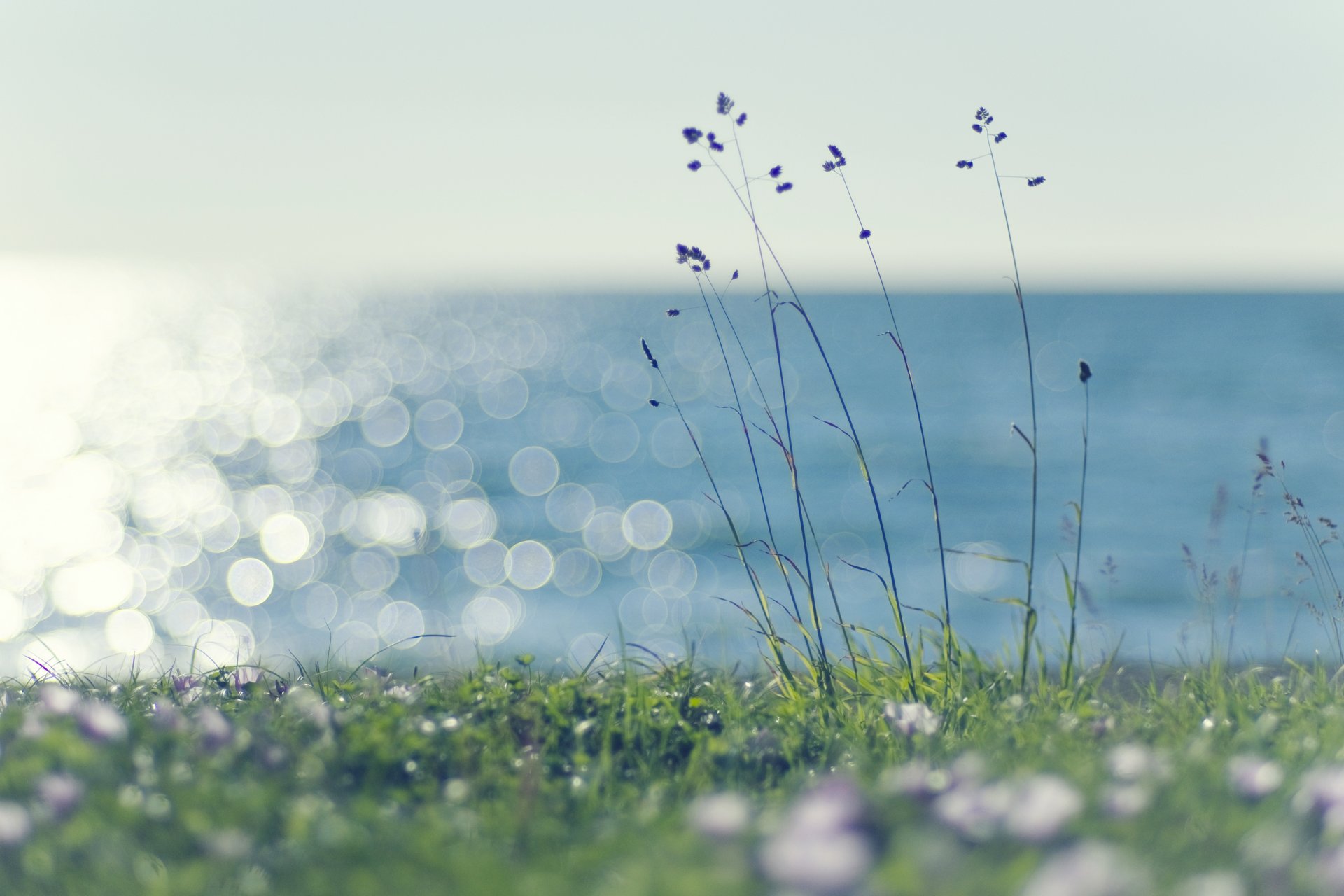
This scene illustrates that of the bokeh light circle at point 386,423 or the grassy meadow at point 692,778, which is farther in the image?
the bokeh light circle at point 386,423

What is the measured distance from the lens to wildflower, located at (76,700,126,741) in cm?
200

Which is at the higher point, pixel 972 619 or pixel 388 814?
pixel 388 814

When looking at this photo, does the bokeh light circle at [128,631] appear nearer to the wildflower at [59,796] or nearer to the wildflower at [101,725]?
the wildflower at [101,725]

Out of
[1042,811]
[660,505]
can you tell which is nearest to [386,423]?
[660,505]

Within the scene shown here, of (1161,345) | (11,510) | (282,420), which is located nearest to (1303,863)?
(11,510)

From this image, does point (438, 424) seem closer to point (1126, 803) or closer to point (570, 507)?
point (570, 507)

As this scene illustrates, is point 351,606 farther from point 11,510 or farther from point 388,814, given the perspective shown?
point 388,814

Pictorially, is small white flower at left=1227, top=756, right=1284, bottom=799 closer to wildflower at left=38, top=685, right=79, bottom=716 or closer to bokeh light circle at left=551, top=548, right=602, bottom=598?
wildflower at left=38, top=685, right=79, bottom=716

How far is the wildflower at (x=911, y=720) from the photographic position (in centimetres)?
244

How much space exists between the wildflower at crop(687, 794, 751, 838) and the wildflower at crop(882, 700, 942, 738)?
0.94 meters

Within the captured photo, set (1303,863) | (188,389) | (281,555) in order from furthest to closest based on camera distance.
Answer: (188,389)
(281,555)
(1303,863)

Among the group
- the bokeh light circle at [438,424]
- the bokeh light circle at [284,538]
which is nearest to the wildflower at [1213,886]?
the bokeh light circle at [284,538]

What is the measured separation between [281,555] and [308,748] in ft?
68.1

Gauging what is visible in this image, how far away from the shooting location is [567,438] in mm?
36625
